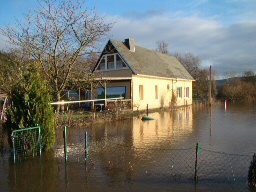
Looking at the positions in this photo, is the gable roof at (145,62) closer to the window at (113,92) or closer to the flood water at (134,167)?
the window at (113,92)

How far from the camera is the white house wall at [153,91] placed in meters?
24.9

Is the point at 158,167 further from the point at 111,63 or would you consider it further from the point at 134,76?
the point at 111,63

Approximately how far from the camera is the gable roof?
25766 millimetres

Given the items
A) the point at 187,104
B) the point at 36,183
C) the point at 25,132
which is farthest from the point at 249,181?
the point at 187,104

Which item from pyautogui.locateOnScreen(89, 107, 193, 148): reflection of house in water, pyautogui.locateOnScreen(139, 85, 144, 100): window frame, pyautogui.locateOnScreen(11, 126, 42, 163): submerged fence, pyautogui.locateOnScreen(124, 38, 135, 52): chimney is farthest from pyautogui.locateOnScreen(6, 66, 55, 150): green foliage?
pyautogui.locateOnScreen(124, 38, 135, 52): chimney

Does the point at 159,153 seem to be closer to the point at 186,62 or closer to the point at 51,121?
the point at 51,121

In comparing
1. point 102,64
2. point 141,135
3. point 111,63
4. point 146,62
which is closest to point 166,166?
point 141,135

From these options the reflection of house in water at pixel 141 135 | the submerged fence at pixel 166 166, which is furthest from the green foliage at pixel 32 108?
the reflection of house in water at pixel 141 135

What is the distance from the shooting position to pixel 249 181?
655 centimetres

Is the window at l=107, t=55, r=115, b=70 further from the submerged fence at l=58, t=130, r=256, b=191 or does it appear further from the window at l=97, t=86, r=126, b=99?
the submerged fence at l=58, t=130, r=256, b=191

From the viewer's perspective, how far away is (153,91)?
1104 inches

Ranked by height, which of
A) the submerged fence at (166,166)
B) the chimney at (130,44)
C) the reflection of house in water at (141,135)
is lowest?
the submerged fence at (166,166)

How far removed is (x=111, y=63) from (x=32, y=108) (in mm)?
18137

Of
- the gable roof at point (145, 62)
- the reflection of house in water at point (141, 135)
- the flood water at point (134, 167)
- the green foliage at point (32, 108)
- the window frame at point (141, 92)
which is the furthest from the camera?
the window frame at point (141, 92)
